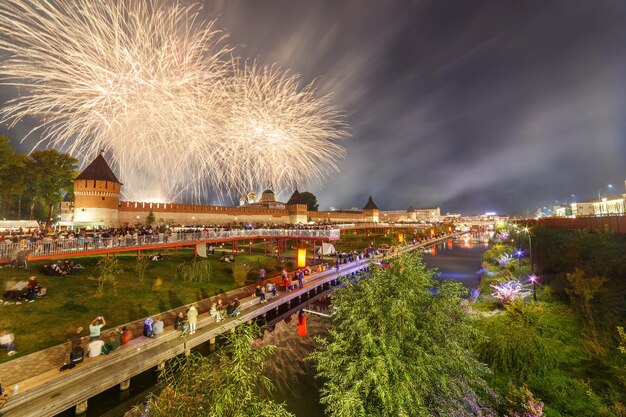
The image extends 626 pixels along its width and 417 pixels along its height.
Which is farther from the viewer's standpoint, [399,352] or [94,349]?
[94,349]

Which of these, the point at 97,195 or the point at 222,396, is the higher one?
the point at 97,195

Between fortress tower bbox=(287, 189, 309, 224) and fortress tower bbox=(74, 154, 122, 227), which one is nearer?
fortress tower bbox=(74, 154, 122, 227)

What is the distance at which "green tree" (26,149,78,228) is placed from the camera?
4204 centimetres

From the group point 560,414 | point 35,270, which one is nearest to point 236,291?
point 35,270

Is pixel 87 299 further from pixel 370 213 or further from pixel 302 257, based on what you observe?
pixel 370 213

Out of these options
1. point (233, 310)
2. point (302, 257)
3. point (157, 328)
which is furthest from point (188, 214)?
point (157, 328)

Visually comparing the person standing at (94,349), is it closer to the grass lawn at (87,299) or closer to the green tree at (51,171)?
the grass lawn at (87,299)

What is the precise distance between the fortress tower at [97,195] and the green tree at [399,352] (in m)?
37.9

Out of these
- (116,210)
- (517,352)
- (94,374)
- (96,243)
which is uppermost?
(116,210)

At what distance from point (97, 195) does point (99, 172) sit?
3092mm

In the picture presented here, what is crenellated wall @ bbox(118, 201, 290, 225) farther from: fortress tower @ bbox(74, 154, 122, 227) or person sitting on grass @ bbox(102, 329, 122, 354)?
person sitting on grass @ bbox(102, 329, 122, 354)

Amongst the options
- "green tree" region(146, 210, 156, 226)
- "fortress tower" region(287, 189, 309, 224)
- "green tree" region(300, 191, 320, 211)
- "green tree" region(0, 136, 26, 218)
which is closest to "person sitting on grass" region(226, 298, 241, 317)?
"green tree" region(146, 210, 156, 226)

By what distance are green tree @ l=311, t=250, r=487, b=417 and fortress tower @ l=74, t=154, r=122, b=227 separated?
37.9m

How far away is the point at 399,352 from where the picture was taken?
28.8 ft
